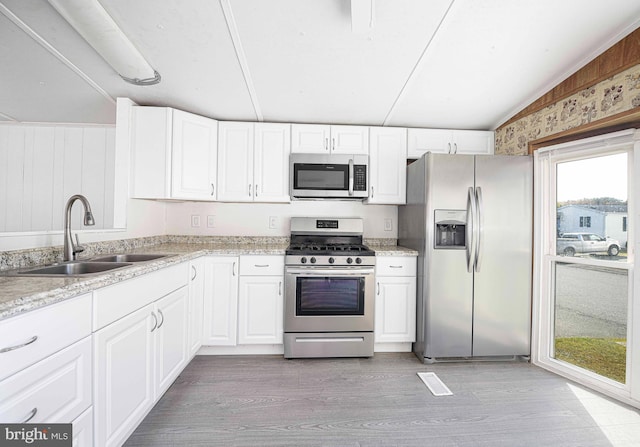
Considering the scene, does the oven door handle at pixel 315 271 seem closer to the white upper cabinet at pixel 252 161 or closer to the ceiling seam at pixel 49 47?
the white upper cabinet at pixel 252 161

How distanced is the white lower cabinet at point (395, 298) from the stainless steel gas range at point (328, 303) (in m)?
0.12

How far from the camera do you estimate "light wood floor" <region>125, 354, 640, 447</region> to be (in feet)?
5.39

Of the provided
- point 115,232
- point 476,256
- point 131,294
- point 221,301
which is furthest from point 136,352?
point 476,256

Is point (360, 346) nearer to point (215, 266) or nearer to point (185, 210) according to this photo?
point (215, 266)

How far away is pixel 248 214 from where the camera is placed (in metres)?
3.21

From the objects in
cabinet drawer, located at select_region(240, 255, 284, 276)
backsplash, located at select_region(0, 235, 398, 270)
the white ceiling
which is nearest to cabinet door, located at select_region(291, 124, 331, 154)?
the white ceiling

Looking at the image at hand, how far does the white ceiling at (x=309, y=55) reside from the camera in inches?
66.0

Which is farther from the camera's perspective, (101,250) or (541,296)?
(541,296)

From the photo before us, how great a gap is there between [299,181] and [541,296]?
8.14ft

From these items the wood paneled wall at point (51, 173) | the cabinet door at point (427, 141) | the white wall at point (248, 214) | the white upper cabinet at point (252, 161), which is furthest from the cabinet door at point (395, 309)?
the wood paneled wall at point (51, 173)

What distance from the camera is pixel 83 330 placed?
1.15 m

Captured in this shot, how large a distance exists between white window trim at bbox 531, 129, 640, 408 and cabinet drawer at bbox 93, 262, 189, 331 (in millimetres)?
3034

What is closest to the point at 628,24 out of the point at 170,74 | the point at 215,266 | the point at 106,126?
the point at 170,74

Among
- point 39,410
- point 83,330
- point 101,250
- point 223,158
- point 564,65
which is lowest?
point 39,410
